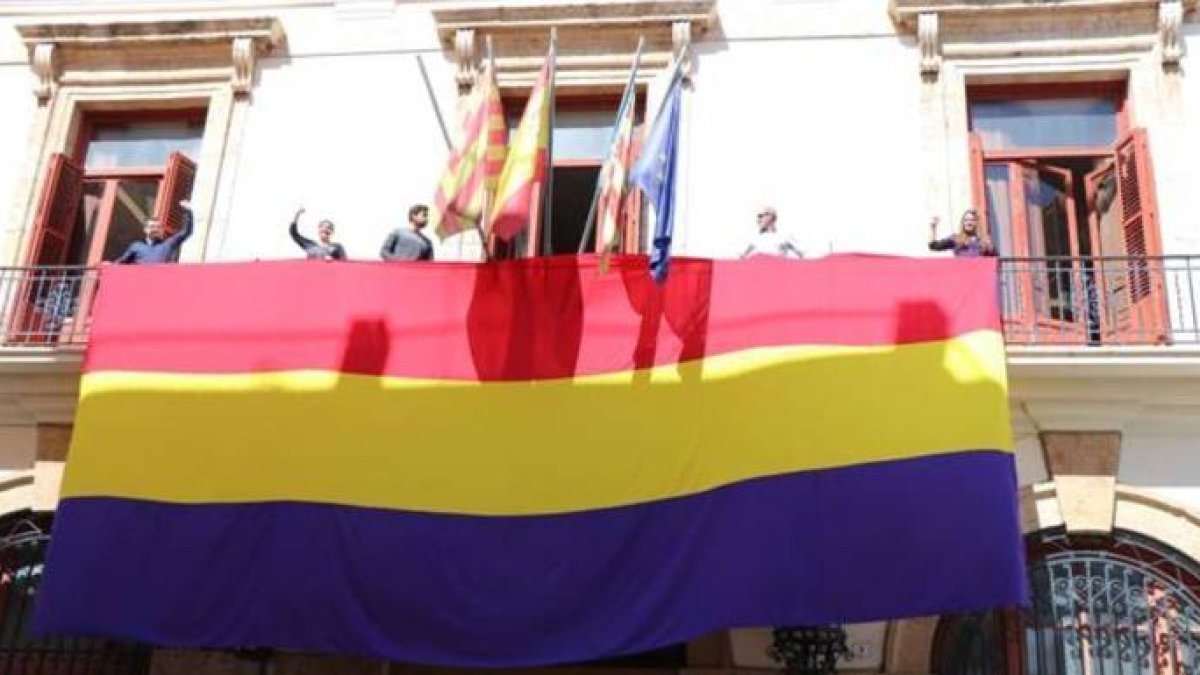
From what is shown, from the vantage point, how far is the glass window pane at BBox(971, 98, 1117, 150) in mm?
9617

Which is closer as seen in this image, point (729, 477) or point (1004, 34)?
point (729, 477)

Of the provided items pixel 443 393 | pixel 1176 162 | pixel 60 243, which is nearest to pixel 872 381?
pixel 443 393

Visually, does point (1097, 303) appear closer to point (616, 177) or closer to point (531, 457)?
point (616, 177)

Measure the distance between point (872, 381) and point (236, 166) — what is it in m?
5.56

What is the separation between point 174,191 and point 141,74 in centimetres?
129

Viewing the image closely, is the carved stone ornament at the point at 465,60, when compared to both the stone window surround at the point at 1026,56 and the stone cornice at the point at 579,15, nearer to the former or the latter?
the stone cornice at the point at 579,15

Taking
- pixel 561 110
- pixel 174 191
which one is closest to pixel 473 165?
pixel 561 110

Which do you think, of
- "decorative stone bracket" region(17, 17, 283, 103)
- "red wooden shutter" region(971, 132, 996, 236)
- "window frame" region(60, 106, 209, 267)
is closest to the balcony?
"red wooden shutter" region(971, 132, 996, 236)

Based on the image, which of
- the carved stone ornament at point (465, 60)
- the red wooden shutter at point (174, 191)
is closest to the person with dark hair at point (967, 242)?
the carved stone ornament at point (465, 60)

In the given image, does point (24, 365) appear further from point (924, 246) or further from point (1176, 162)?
point (1176, 162)

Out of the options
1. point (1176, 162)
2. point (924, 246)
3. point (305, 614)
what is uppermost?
point (1176, 162)

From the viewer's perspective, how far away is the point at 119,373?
8117mm

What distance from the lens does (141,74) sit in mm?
10555

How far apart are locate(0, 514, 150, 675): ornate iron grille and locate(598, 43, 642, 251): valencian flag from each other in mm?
4302
